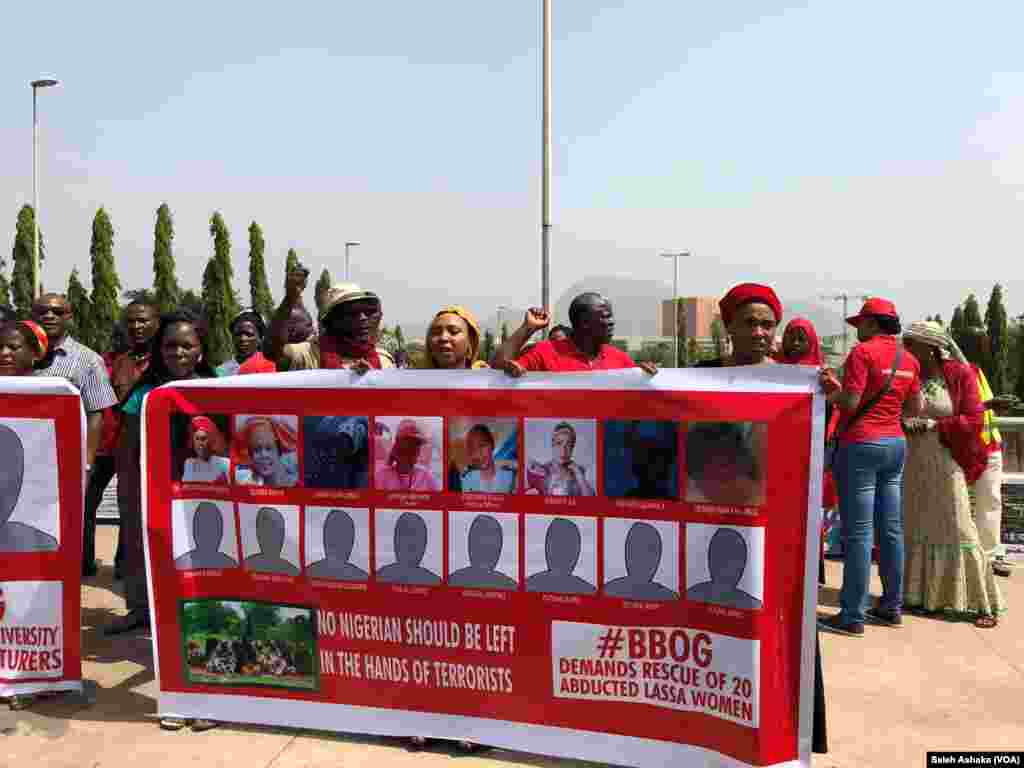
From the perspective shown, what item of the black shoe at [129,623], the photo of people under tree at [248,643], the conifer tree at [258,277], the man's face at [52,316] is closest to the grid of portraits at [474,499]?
the photo of people under tree at [248,643]

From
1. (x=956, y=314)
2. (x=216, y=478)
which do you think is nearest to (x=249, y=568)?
(x=216, y=478)

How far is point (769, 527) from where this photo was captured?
123 inches

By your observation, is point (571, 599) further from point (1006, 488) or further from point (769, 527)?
point (1006, 488)

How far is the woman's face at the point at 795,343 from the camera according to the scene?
19.3 ft

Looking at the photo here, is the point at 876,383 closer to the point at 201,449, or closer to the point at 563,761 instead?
the point at 563,761

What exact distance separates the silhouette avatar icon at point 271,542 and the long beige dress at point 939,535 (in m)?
3.95

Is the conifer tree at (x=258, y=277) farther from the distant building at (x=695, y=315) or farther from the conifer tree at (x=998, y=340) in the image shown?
the distant building at (x=695, y=315)

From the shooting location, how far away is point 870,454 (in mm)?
4941

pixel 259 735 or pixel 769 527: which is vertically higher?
pixel 769 527

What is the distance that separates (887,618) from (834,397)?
6.63 feet

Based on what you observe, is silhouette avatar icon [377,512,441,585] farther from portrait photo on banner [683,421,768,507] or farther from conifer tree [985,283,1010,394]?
conifer tree [985,283,1010,394]

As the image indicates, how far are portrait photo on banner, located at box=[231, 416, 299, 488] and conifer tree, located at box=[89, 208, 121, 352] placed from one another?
43116 millimetres

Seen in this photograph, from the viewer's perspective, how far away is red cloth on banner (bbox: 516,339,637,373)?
4.36m

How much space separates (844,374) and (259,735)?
11.7 ft
